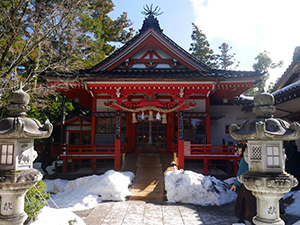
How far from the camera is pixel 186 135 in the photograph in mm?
14164

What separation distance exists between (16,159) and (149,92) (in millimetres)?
8072

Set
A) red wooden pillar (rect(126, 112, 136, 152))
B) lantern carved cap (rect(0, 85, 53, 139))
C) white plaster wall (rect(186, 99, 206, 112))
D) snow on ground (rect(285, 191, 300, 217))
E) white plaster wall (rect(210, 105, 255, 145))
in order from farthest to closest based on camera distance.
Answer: white plaster wall (rect(210, 105, 255, 145)) < red wooden pillar (rect(126, 112, 136, 152)) < white plaster wall (rect(186, 99, 206, 112)) < snow on ground (rect(285, 191, 300, 217)) < lantern carved cap (rect(0, 85, 53, 139))

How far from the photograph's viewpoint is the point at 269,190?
362 centimetres

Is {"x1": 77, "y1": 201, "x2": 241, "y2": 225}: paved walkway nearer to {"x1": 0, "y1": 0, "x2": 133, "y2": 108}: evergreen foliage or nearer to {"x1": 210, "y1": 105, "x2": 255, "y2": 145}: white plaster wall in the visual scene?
{"x1": 0, "y1": 0, "x2": 133, "y2": 108}: evergreen foliage

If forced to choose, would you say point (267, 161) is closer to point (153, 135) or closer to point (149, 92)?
point (149, 92)

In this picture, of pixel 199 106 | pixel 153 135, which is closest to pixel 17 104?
pixel 199 106

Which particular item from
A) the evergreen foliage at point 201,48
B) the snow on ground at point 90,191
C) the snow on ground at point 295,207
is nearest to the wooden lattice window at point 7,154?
the snow on ground at point 90,191

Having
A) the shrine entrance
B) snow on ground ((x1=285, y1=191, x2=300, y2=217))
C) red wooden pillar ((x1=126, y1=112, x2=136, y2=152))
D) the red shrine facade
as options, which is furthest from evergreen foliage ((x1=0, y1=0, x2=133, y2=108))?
snow on ground ((x1=285, y1=191, x2=300, y2=217))

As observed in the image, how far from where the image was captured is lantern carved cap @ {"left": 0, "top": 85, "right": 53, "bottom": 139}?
3914 mm

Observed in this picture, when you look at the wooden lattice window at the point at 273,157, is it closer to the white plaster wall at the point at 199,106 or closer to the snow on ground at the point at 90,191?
the snow on ground at the point at 90,191

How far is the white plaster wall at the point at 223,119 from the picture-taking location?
49.8 ft

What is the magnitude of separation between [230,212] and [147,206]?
266 cm

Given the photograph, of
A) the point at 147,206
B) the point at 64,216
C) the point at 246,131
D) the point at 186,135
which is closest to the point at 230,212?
the point at 147,206

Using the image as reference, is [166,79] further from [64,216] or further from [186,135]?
[64,216]
